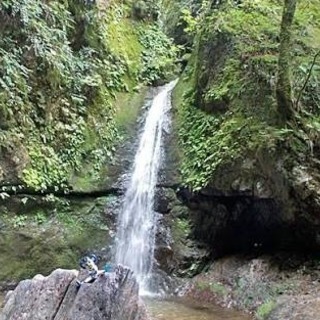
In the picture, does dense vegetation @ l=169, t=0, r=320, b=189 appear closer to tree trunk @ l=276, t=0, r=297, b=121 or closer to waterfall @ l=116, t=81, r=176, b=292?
tree trunk @ l=276, t=0, r=297, b=121

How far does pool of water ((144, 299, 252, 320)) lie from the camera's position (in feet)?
24.5

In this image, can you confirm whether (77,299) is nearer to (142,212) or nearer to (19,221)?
(19,221)

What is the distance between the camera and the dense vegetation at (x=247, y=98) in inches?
329

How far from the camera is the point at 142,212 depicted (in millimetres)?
10453

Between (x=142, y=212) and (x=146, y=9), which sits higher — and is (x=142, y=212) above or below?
below

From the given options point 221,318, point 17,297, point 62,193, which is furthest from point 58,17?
point 17,297

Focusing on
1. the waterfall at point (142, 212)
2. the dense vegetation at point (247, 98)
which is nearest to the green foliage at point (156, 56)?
the dense vegetation at point (247, 98)

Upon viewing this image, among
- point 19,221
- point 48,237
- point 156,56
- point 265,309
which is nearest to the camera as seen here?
point 265,309

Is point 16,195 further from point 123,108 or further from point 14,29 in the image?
point 123,108

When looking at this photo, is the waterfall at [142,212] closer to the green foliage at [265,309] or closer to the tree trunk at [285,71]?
the green foliage at [265,309]

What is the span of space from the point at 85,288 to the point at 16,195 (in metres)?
5.65

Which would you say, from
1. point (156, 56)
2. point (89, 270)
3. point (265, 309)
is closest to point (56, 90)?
point (156, 56)

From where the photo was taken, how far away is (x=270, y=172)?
27.5 feet

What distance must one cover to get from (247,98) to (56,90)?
12.8 ft
